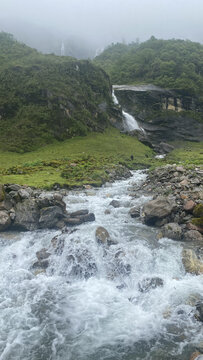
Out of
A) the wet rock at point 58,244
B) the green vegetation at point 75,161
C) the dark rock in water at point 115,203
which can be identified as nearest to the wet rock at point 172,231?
the dark rock in water at point 115,203

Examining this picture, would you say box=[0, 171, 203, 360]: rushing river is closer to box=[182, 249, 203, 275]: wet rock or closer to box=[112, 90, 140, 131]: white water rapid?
box=[182, 249, 203, 275]: wet rock

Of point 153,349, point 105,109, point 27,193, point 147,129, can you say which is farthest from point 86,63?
point 153,349

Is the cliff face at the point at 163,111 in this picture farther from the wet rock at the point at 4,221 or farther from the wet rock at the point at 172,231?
the wet rock at the point at 4,221

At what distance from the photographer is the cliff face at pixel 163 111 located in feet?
291

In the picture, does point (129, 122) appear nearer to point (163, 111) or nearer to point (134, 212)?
point (163, 111)

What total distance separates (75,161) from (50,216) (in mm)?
24473

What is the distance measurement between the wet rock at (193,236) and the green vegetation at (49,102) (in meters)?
44.2

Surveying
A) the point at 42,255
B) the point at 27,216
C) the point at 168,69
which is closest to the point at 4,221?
the point at 27,216

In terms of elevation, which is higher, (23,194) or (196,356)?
(23,194)

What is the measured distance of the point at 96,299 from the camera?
40.6 ft

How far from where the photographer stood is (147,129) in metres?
88.6

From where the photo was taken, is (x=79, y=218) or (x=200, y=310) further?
(x=79, y=218)

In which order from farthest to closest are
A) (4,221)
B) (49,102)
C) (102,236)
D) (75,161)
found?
(49,102)
(75,161)
(4,221)
(102,236)

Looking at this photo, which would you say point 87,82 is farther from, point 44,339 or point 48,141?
point 44,339
